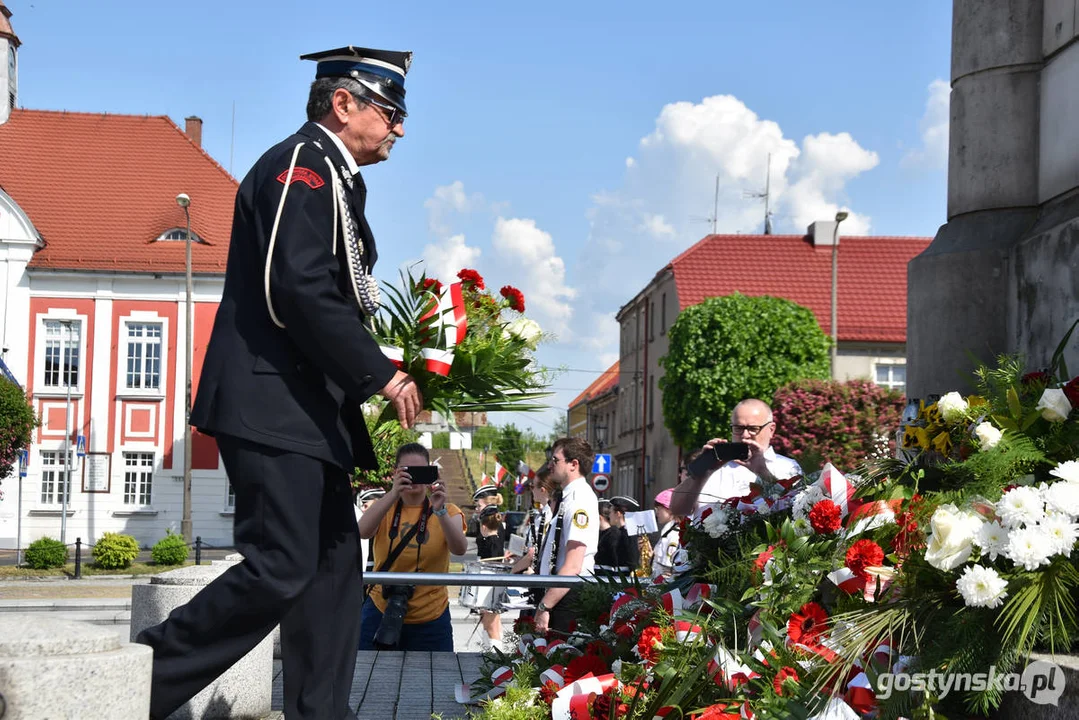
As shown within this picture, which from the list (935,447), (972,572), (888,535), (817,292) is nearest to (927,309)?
(935,447)

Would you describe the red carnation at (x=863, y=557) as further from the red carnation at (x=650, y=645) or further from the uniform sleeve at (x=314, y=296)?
the uniform sleeve at (x=314, y=296)

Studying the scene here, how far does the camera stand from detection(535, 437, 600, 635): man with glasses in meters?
7.49

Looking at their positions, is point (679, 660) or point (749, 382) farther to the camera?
point (749, 382)

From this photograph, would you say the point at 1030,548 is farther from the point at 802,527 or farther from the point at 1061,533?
the point at 802,527

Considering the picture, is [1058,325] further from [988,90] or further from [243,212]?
[243,212]

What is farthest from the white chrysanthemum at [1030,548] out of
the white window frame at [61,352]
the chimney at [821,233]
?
the chimney at [821,233]

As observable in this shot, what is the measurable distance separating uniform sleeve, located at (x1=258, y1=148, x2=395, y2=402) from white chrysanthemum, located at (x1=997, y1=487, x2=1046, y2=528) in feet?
5.82

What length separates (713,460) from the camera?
6.26m

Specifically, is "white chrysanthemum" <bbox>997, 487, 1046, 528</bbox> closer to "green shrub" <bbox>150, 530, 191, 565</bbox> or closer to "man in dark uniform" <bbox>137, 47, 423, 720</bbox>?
"man in dark uniform" <bbox>137, 47, 423, 720</bbox>

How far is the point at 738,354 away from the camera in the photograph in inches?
1982

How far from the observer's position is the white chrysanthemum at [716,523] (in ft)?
15.7

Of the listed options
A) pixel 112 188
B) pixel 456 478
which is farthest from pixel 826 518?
pixel 456 478

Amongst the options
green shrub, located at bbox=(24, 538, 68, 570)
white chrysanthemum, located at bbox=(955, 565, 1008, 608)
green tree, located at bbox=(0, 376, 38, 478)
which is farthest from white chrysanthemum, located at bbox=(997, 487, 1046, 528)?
green tree, located at bbox=(0, 376, 38, 478)

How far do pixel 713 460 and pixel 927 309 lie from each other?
126cm
